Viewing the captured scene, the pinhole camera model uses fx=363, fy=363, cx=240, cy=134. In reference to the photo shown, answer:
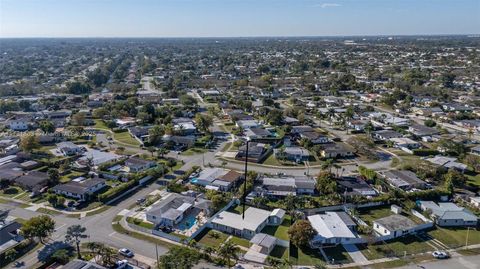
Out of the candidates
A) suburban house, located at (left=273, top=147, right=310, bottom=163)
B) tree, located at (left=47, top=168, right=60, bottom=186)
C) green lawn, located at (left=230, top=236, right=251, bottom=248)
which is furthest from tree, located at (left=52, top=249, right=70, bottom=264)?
suburban house, located at (left=273, top=147, right=310, bottom=163)

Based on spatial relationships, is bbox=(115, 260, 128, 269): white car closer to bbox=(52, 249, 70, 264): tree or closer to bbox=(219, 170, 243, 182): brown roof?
bbox=(52, 249, 70, 264): tree

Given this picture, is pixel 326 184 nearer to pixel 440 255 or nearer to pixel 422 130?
pixel 440 255

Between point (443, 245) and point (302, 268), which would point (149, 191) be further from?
point (443, 245)

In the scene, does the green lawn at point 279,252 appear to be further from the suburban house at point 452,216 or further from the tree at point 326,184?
the suburban house at point 452,216

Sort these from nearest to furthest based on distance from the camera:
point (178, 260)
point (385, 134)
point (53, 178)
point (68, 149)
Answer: point (178, 260), point (53, 178), point (68, 149), point (385, 134)

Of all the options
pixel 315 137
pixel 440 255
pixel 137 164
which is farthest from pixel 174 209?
pixel 315 137

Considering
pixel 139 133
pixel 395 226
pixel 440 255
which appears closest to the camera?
pixel 440 255

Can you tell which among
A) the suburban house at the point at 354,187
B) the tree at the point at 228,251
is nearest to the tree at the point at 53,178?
the tree at the point at 228,251
